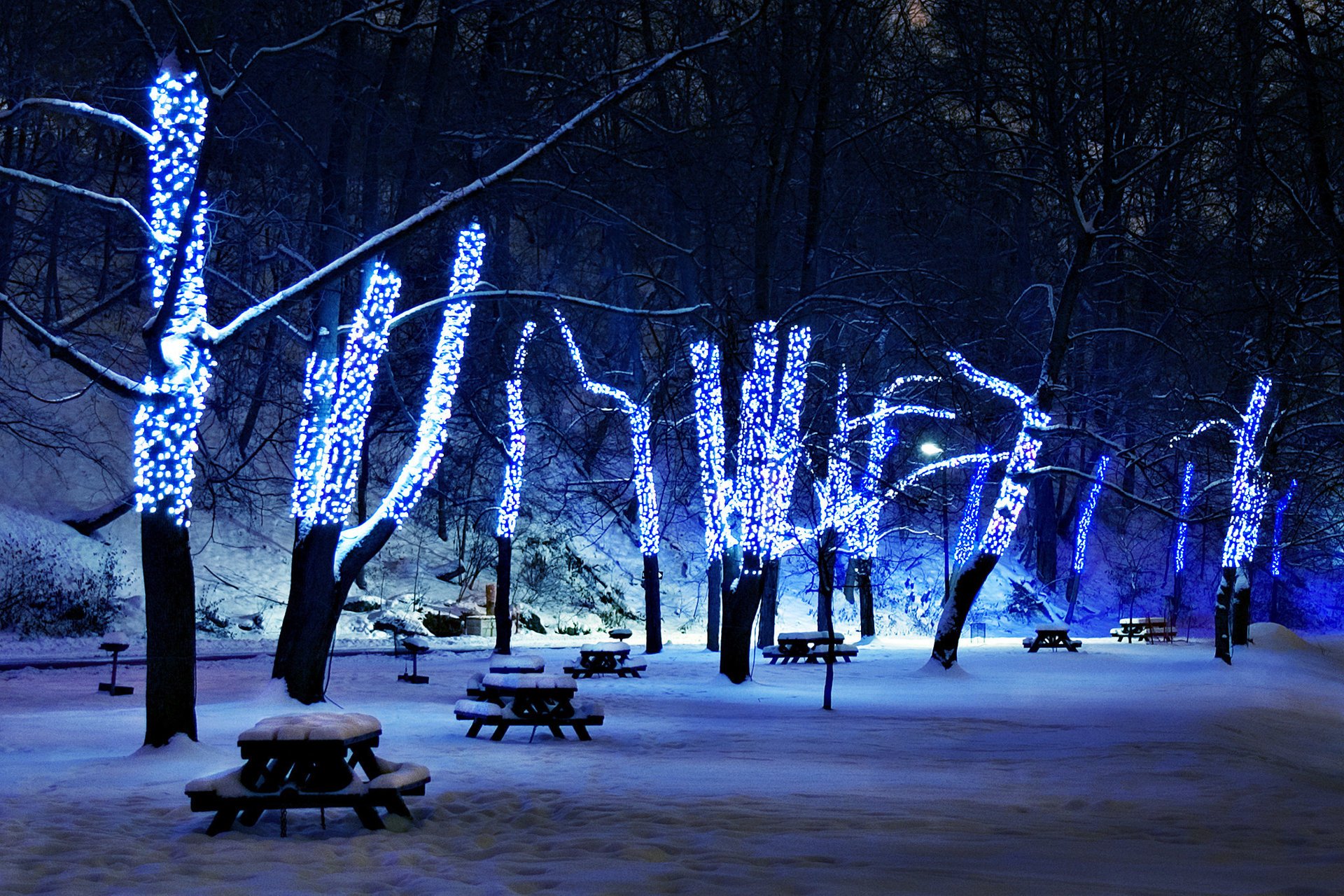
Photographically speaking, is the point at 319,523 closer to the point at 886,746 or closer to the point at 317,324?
the point at 317,324

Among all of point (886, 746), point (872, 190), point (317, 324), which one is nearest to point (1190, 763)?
point (886, 746)

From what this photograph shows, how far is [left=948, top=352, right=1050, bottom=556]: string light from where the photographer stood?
881 inches

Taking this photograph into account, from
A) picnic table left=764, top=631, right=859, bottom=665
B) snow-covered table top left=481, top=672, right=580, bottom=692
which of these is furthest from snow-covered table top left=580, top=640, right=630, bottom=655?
snow-covered table top left=481, top=672, right=580, bottom=692

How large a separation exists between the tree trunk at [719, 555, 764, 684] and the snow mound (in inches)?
637

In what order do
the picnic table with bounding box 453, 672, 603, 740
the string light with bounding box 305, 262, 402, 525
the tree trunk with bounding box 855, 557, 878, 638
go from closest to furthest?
1. the picnic table with bounding box 453, 672, 603, 740
2. the string light with bounding box 305, 262, 402, 525
3. the tree trunk with bounding box 855, 557, 878, 638

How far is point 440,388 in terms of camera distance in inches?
642

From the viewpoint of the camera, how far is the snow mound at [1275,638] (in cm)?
3052

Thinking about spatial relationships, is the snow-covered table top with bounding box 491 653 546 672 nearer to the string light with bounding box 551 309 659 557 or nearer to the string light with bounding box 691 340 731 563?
the string light with bounding box 691 340 731 563

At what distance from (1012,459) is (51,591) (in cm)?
1930

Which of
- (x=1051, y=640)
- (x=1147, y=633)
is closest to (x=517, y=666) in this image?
(x=1051, y=640)

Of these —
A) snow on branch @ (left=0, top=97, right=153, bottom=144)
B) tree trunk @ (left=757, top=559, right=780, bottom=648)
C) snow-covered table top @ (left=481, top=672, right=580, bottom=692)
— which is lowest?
snow-covered table top @ (left=481, top=672, right=580, bottom=692)

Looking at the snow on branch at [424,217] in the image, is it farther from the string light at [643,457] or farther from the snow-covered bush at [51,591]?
the snow-covered bush at [51,591]

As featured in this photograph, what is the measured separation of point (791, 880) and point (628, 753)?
5780 mm

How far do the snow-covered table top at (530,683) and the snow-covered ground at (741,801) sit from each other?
0.57 meters
